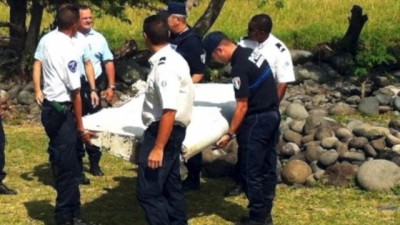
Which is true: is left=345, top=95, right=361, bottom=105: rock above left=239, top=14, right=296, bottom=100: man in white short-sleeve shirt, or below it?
below

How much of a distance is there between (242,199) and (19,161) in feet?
9.69

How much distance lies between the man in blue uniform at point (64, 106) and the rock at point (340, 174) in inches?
106

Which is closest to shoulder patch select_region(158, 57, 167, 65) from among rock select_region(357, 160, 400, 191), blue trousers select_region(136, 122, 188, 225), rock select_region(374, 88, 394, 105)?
blue trousers select_region(136, 122, 188, 225)

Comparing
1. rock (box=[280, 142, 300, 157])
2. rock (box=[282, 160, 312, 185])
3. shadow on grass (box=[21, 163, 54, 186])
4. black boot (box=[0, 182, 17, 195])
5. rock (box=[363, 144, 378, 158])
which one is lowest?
shadow on grass (box=[21, 163, 54, 186])

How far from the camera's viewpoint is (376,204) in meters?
7.87

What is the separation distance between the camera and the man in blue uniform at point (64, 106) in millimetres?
6672

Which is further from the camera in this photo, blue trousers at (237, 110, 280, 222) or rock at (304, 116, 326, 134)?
rock at (304, 116, 326, 134)

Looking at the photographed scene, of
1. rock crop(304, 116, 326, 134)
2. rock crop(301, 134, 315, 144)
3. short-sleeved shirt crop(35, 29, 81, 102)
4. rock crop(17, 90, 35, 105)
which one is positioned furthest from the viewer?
rock crop(17, 90, 35, 105)

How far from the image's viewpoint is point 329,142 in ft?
29.7

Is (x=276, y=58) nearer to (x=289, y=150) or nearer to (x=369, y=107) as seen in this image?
(x=289, y=150)

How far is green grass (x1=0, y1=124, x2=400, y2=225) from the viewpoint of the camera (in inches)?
295

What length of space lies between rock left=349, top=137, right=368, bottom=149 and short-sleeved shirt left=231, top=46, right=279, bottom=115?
2206 mm

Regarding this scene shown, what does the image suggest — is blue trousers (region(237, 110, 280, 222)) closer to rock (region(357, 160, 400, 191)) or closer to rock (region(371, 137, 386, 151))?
rock (region(357, 160, 400, 191))

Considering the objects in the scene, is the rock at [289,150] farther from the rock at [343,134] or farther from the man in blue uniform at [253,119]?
the man in blue uniform at [253,119]
